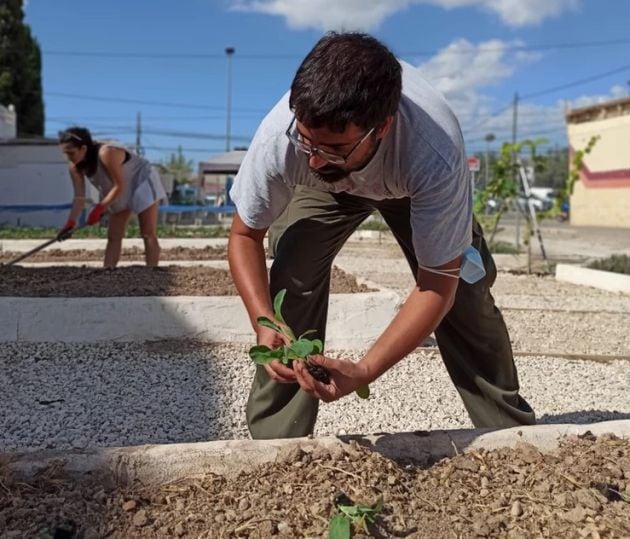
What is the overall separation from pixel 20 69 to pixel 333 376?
27.4 meters

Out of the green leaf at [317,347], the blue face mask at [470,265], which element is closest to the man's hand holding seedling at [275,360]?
the green leaf at [317,347]

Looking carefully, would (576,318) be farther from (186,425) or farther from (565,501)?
(565,501)

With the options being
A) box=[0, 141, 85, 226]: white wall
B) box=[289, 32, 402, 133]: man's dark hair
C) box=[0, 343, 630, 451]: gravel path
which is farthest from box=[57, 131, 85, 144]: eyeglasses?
box=[0, 141, 85, 226]: white wall

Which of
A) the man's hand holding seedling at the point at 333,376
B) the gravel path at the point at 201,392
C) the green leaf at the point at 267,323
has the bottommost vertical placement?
the gravel path at the point at 201,392

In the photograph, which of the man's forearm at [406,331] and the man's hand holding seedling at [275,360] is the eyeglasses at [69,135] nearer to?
the man's hand holding seedling at [275,360]

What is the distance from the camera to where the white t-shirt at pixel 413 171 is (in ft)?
6.60

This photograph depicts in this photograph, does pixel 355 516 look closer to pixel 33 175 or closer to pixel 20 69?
pixel 33 175

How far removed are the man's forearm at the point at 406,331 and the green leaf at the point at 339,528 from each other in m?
0.42

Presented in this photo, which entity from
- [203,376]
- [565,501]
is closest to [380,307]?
[203,376]

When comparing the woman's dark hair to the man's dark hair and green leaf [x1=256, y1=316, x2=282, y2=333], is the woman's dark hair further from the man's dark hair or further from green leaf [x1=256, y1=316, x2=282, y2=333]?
the man's dark hair

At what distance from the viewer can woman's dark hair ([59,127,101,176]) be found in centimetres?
616

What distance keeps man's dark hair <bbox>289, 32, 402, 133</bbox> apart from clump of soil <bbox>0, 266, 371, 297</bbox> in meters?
3.83

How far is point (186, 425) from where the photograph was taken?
3391 millimetres

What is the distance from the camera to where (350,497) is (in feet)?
6.70
